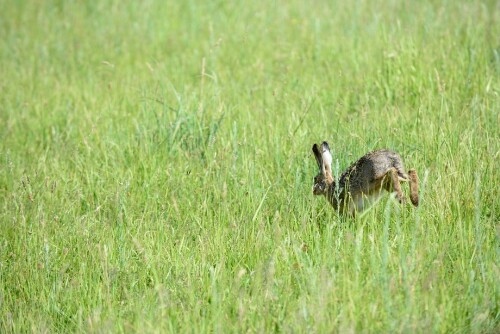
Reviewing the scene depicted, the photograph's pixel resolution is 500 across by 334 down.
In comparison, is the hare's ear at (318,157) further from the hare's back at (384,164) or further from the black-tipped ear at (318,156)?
the hare's back at (384,164)

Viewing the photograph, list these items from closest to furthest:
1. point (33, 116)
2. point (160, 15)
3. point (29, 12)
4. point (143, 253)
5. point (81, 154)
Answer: point (143, 253), point (81, 154), point (33, 116), point (160, 15), point (29, 12)

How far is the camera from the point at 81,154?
577 centimetres

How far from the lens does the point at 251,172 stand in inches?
190

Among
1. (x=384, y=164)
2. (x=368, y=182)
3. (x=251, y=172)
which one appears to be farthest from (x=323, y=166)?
(x=384, y=164)

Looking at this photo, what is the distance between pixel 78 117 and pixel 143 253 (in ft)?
8.47

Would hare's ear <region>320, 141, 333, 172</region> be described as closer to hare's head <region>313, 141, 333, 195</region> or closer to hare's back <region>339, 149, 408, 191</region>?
hare's head <region>313, 141, 333, 195</region>

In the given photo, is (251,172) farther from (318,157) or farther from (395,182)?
(395,182)

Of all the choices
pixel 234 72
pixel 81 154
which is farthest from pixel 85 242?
pixel 234 72

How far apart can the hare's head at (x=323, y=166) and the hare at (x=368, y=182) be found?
2 centimetres

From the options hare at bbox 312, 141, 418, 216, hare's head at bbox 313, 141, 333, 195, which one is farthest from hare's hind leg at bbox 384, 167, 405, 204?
hare's head at bbox 313, 141, 333, 195

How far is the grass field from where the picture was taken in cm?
361

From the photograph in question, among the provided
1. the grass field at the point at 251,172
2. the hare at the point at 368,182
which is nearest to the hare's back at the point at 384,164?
the hare at the point at 368,182

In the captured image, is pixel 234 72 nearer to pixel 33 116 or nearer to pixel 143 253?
pixel 33 116

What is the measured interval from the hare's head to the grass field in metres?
0.09
